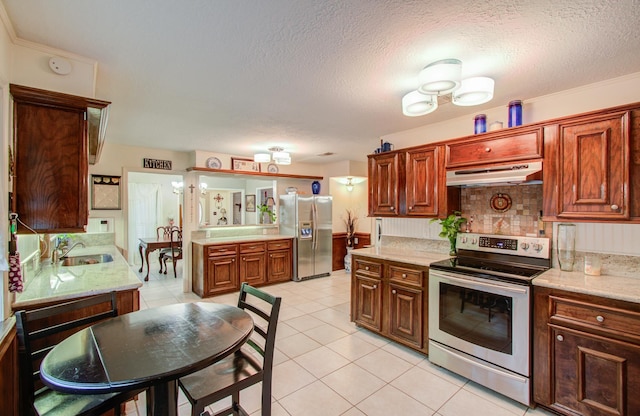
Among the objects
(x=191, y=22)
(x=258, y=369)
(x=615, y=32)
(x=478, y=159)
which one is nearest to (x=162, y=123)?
(x=191, y=22)

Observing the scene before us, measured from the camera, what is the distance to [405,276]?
114 inches

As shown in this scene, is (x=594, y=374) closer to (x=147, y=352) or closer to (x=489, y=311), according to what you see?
(x=489, y=311)

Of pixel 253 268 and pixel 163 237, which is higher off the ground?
pixel 163 237

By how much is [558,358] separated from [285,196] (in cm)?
469

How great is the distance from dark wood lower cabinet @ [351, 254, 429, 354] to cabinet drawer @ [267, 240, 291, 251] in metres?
2.32

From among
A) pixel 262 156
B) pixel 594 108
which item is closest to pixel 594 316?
pixel 594 108

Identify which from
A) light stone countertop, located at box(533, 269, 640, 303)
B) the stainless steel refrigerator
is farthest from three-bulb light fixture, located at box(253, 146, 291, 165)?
light stone countertop, located at box(533, 269, 640, 303)

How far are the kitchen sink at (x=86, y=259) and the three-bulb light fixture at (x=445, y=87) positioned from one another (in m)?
3.58

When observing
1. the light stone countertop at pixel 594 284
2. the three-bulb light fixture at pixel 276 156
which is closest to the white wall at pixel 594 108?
the light stone countertop at pixel 594 284

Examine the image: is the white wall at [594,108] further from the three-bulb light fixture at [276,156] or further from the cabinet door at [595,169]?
the three-bulb light fixture at [276,156]

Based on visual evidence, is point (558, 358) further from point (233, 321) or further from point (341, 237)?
point (341, 237)

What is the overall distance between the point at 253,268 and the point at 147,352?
12.6ft

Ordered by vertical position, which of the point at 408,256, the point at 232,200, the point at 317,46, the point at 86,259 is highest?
the point at 317,46

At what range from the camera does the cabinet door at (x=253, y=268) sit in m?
5.00
